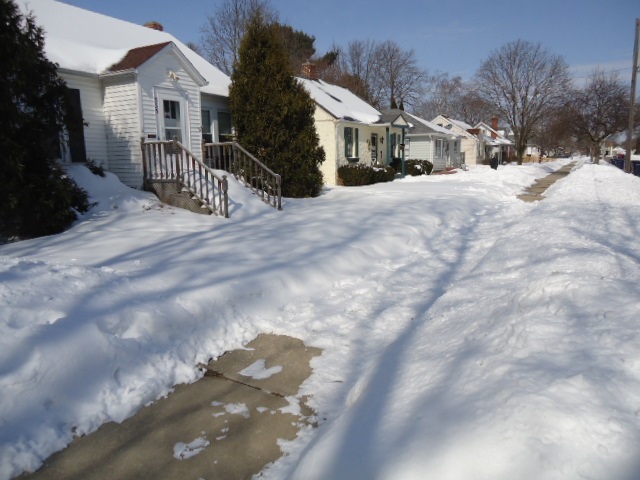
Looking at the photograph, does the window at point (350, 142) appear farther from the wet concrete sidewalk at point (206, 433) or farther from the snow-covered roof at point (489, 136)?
the snow-covered roof at point (489, 136)

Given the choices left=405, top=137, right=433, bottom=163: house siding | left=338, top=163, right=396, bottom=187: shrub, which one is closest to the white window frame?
left=338, top=163, right=396, bottom=187: shrub

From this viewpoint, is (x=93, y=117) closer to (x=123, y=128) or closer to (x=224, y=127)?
(x=123, y=128)

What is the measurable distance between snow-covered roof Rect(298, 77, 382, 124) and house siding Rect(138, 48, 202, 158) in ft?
23.9

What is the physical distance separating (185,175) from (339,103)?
48.5ft

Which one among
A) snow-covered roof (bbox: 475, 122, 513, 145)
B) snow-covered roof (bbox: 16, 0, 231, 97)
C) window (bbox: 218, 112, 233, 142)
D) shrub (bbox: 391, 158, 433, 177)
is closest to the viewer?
snow-covered roof (bbox: 16, 0, 231, 97)

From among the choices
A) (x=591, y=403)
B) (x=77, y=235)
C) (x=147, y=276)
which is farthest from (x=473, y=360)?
(x=77, y=235)

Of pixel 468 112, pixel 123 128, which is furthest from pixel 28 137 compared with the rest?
pixel 468 112

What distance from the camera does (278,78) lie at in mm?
13836

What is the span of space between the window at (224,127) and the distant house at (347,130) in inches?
126

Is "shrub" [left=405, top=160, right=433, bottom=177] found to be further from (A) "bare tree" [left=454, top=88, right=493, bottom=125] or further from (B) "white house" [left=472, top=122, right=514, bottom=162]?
(A) "bare tree" [left=454, top=88, right=493, bottom=125]

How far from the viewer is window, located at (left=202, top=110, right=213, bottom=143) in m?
14.7

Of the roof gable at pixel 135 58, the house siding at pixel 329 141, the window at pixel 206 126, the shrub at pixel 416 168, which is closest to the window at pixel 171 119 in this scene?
the roof gable at pixel 135 58

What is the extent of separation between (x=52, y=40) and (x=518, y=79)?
165ft

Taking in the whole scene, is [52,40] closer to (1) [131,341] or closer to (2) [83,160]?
(2) [83,160]
